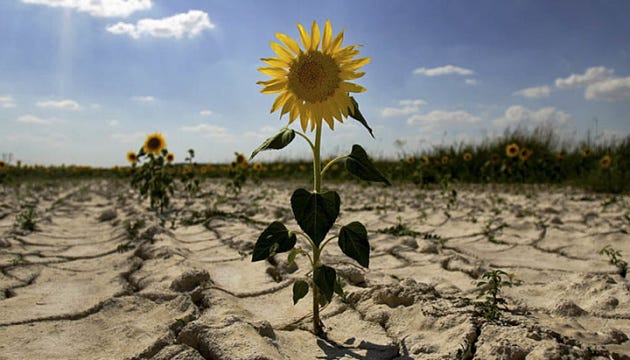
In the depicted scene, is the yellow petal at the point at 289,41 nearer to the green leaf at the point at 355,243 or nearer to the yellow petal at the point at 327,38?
the yellow petal at the point at 327,38

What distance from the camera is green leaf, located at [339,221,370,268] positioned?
4.10 feet

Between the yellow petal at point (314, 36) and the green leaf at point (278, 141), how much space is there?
0.82 ft

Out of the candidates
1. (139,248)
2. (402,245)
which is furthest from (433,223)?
(139,248)

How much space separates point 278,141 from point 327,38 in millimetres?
326

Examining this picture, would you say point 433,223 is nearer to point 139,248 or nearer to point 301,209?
point 139,248

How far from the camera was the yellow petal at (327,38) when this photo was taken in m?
1.30

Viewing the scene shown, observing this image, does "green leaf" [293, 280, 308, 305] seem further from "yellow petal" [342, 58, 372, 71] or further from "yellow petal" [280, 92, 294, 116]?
"yellow petal" [342, 58, 372, 71]

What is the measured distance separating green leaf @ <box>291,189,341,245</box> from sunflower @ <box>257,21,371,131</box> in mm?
229

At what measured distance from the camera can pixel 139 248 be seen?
8.86 ft

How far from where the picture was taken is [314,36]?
51.2 inches

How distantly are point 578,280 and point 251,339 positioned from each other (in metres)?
1.48

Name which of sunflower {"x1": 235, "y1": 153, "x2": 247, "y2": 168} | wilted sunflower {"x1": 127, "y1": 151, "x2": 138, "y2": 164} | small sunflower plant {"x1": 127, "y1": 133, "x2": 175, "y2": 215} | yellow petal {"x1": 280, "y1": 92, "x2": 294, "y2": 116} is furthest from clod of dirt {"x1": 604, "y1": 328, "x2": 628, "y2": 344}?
wilted sunflower {"x1": 127, "y1": 151, "x2": 138, "y2": 164}

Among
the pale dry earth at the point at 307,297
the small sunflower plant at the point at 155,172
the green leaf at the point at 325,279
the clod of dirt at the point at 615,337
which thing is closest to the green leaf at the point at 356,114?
the green leaf at the point at 325,279

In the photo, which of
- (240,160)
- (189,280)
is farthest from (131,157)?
(189,280)
